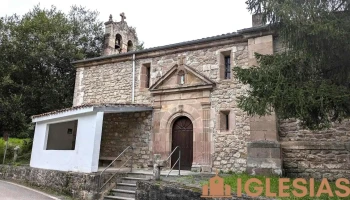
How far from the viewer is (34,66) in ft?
51.8

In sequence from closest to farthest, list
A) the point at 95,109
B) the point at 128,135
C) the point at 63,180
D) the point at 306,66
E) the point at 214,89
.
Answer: the point at 306,66 < the point at 95,109 < the point at 63,180 < the point at 214,89 < the point at 128,135

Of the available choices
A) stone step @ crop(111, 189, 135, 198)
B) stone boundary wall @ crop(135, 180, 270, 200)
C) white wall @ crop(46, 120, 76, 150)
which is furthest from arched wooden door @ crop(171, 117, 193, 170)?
white wall @ crop(46, 120, 76, 150)

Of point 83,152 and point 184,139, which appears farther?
point 184,139

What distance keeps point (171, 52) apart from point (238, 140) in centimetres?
428

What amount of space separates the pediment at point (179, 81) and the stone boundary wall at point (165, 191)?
165 inches

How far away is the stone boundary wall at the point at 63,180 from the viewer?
769 centimetres

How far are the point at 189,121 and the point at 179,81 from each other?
1523 millimetres

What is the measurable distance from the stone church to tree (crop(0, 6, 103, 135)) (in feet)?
12.0

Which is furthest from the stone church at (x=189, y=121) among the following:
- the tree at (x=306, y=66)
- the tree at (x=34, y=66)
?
the tree at (x=34, y=66)

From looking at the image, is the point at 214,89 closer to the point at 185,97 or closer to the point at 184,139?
the point at 185,97

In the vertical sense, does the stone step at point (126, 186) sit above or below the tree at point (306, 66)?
below

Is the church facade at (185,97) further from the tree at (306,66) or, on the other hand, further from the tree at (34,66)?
the tree at (34,66)

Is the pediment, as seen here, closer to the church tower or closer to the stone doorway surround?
the stone doorway surround

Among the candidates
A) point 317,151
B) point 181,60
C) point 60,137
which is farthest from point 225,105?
point 60,137
